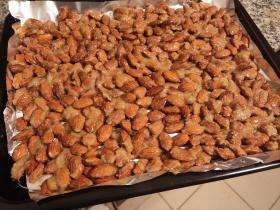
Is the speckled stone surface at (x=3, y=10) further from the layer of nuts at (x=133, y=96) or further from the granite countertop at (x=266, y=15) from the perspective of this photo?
the layer of nuts at (x=133, y=96)

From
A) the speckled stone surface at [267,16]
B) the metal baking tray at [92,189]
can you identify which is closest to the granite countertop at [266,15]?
the speckled stone surface at [267,16]

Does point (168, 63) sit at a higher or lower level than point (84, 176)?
higher

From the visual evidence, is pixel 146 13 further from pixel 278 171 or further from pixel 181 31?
pixel 278 171

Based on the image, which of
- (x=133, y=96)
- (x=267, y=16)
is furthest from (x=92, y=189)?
(x=267, y=16)

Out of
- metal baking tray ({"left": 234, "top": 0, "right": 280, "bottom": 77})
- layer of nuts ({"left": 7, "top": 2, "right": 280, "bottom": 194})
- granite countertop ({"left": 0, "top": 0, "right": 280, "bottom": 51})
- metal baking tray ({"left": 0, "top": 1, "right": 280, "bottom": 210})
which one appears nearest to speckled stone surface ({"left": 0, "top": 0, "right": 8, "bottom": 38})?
granite countertop ({"left": 0, "top": 0, "right": 280, "bottom": 51})

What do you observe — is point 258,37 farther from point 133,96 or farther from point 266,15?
point 133,96

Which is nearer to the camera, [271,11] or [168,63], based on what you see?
[168,63]

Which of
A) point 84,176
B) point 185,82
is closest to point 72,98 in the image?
point 84,176

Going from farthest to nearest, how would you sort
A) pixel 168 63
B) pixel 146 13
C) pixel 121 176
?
pixel 146 13 → pixel 168 63 → pixel 121 176
